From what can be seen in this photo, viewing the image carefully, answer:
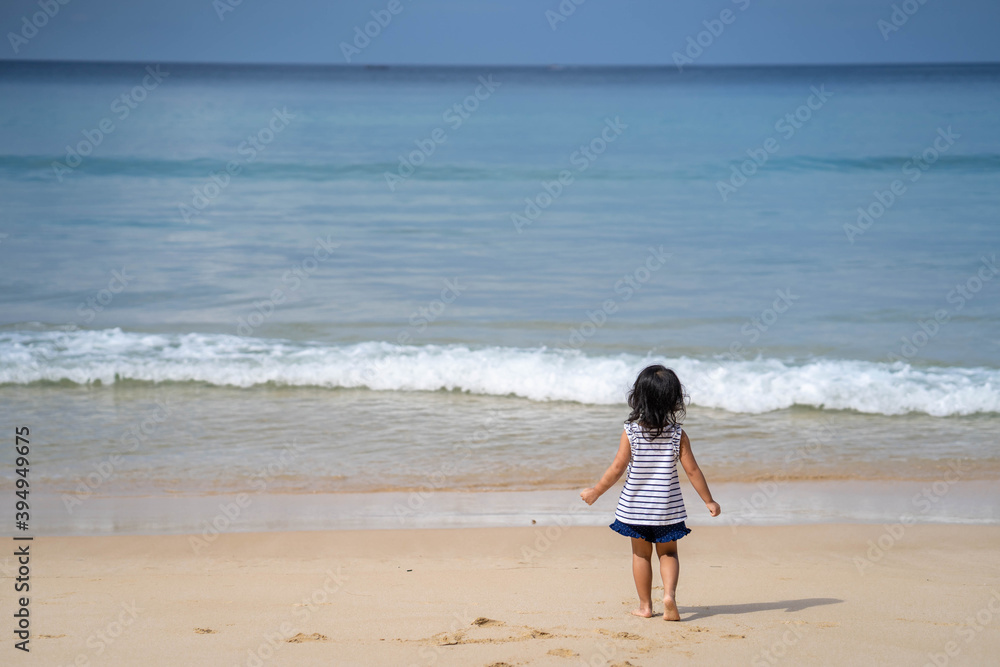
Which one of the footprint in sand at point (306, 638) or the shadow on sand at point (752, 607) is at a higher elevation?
the shadow on sand at point (752, 607)

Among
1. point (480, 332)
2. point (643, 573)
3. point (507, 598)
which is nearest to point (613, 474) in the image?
point (643, 573)

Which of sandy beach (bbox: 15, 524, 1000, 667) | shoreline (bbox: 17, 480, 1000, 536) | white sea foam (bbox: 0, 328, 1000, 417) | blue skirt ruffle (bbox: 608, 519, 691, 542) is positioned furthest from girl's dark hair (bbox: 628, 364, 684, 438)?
white sea foam (bbox: 0, 328, 1000, 417)

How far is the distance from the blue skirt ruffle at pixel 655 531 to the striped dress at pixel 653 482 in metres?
0.03

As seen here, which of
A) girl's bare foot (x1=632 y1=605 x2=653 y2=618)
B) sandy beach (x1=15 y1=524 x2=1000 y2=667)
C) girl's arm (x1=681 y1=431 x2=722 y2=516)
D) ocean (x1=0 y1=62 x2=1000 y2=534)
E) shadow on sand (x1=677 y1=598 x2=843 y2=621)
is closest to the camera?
sandy beach (x1=15 y1=524 x2=1000 y2=667)

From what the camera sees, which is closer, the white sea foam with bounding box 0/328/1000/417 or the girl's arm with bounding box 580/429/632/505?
the girl's arm with bounding box 580/429/632/505

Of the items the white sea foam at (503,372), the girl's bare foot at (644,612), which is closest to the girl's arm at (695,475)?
the girl's bare foot at (644,612)

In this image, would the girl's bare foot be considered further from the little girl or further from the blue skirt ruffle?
the blue skirt ruffle

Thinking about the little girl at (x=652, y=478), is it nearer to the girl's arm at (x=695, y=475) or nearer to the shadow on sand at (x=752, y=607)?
the girl's arm at (x=695, y=475)

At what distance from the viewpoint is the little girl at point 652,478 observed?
12.1 feet

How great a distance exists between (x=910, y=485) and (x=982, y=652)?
9.42 ft

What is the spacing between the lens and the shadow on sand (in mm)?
A: 3888

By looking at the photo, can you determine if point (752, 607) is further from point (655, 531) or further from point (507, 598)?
point (507, 598)

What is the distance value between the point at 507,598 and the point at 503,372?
4.98 metres

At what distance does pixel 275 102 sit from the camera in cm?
5609
